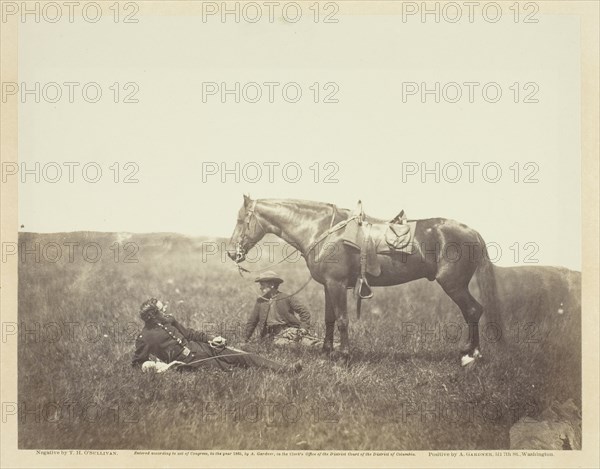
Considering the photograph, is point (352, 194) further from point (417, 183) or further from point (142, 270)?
point (142, 270)

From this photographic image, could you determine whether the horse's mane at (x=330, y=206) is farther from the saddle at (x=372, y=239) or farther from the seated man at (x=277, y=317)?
the seated man at (x=277, y=317)

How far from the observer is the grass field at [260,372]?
5.70 meters

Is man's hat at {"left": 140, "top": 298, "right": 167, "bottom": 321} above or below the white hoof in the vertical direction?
above

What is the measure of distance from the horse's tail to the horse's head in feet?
5.87

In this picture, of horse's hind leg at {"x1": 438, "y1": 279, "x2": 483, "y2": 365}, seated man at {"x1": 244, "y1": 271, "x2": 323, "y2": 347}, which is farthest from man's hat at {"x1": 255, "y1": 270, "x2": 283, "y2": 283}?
horse's hind leg at {"x1": 438, "y1": 279, "x2": 483, "y2": 365}

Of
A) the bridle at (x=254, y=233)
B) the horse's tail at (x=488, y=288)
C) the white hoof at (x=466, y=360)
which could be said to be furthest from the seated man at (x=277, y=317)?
the horse's tail at (x=488, y=288)

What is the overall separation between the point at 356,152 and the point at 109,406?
9.46 feet

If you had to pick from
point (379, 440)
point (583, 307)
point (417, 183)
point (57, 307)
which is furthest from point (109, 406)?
point (583, 307)

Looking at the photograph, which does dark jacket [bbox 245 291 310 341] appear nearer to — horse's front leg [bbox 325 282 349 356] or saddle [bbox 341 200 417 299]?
horse's front leg [bbox 325 282 349 356]

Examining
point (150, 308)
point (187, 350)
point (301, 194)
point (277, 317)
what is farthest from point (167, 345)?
point (301, 194)

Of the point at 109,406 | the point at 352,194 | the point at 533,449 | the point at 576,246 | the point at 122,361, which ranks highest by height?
the point at 352,194

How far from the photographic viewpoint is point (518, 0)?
19.3 feet

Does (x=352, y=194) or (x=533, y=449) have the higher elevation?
(x=352, y=194)

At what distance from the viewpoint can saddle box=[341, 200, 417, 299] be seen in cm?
578
